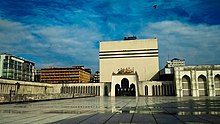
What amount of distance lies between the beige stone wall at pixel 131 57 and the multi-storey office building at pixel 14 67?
1824 inches

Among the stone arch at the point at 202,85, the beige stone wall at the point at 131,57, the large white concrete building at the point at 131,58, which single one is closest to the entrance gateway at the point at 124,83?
the large white concrete building at the point at 131,58

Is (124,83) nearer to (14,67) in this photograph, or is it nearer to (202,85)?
(202,85)

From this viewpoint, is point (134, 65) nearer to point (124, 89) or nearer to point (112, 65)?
point (112, 65)

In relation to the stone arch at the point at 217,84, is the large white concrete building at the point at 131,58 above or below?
above

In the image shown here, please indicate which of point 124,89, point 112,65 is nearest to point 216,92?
point 124,89

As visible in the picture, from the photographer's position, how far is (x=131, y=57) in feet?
297

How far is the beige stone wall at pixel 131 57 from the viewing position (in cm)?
8825

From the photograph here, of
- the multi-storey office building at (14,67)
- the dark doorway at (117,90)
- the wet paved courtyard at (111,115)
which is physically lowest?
the dark doorway at (117,90)

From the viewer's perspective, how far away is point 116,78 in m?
72.1

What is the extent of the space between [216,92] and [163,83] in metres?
18.2

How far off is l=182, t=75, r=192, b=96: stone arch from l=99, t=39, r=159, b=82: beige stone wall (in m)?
23.7

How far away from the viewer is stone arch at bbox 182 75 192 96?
206ft

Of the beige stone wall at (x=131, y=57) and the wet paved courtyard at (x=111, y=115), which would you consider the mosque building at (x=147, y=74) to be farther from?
the wet paved courtyard at (x=111, y=115)

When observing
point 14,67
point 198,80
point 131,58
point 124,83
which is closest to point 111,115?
point 198,80
